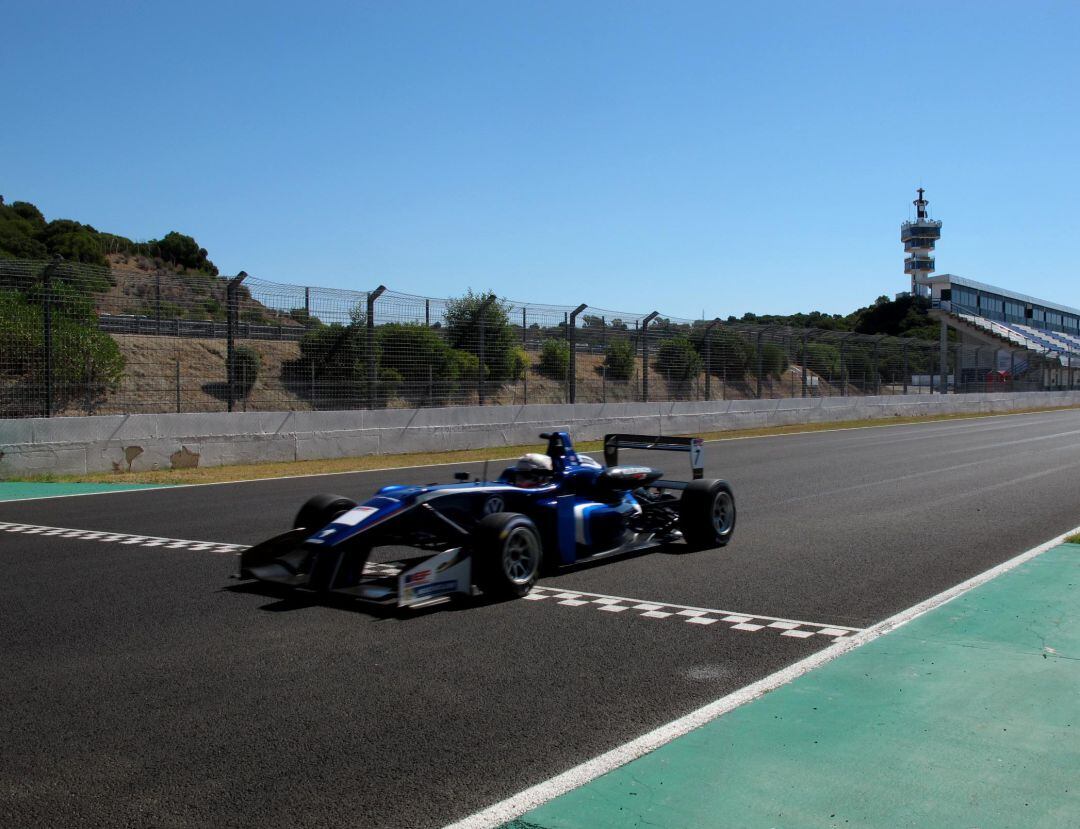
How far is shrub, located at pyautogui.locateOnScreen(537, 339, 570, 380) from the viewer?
22.1 meters

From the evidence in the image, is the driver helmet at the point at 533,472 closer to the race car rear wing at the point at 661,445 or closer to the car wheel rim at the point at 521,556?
the car wheel rim at the point at 521,556

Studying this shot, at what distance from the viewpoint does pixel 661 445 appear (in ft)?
28.7

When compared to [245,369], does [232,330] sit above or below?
above

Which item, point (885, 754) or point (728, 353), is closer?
point (885, 754)

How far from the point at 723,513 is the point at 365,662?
167 inches

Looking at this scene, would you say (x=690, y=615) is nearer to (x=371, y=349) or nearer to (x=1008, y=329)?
(x=371, y=349)

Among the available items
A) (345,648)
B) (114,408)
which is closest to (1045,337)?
(114,408)

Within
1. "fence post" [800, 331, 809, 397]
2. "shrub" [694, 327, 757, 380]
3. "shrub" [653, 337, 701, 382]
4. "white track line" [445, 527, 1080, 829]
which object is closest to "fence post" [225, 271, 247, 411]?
"shrub" [653, 337, 701, 382]

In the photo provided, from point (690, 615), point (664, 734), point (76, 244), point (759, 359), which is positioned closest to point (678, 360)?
point (759, 359)

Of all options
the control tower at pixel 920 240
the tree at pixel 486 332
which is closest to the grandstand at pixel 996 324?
the control tower at pixel 920 240

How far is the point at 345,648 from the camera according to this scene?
203 inches

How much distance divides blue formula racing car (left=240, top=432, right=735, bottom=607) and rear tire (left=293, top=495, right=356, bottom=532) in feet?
0.03

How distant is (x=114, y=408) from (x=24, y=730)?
12109 mm

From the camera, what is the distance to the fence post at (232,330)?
16.2m
